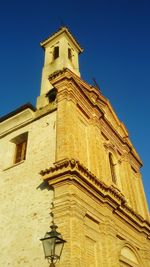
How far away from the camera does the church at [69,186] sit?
10.9 metres

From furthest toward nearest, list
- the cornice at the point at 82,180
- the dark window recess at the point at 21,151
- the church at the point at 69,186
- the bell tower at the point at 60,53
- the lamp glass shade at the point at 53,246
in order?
the bell tower at the point at 60,53, the dark window recess at the point at 21,151, the cornice at the point at 82,180, the church at the point at 69,186, the lamp glass shade at the point at 53,246

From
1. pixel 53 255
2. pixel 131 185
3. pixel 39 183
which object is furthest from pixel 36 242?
pixel 131 185

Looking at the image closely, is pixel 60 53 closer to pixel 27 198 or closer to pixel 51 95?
pixel 51 95

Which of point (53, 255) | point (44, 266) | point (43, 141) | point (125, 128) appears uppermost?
point (125, 128)

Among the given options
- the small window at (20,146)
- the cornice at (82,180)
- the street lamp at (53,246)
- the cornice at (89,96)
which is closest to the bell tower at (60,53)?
the cornice at (89,96)

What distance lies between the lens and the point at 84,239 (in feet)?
35.2

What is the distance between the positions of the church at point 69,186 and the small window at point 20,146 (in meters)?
0.05

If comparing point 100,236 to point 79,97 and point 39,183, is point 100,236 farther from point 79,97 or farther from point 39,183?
point 79,97

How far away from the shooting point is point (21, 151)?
1520 centimetres

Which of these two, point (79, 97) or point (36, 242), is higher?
point (79, 97)

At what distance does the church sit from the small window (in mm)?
52

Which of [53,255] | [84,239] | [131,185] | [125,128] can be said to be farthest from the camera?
[125,128]

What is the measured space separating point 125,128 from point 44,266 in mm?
13455

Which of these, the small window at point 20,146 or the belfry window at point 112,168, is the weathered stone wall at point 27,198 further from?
the belfry window at point 112,168
